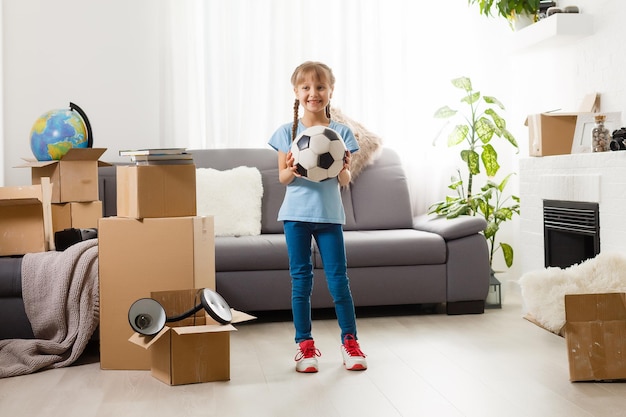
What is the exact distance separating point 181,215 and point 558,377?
1.52 meters

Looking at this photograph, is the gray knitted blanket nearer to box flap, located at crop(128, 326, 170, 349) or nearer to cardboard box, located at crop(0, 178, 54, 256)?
cardboard box, located at crop(0, 178, 54, 256)

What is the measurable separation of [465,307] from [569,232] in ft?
2.25

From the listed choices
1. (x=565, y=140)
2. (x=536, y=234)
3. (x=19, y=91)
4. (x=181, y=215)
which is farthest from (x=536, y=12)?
(x=19, y=91)

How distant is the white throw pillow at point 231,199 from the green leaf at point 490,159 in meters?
1.40

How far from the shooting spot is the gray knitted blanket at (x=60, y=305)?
3098 millimetres

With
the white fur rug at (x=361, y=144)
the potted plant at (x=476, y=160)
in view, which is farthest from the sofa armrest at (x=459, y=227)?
the white fur rug at (x=361, y=144)

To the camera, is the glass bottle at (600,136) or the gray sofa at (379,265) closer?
the glass bottle at (600,136)

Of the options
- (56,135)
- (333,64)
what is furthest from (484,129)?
(56,135)

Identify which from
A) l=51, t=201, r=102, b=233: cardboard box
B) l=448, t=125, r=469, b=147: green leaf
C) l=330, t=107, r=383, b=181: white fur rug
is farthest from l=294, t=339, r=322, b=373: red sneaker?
l=448, t=125, r=469, b=147: green leaf

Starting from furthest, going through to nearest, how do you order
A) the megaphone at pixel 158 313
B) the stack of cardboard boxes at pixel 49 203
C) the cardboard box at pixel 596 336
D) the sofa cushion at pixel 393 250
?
the sofa cushion at pixel 393 250
the stack of cardboard boxes at pixel 49 203
the megaphone at pixel 158 313
the cardboard box at pixel 596 336

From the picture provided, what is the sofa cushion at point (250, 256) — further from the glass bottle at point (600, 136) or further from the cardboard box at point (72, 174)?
the glass bottle at point (600, 136)

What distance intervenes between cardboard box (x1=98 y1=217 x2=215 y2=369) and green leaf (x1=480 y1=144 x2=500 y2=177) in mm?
2430

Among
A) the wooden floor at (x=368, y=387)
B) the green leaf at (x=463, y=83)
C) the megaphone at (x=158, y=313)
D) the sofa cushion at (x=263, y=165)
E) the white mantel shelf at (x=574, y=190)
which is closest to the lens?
the wooden floor at (x=368, y=387)

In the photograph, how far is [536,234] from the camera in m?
4.10
